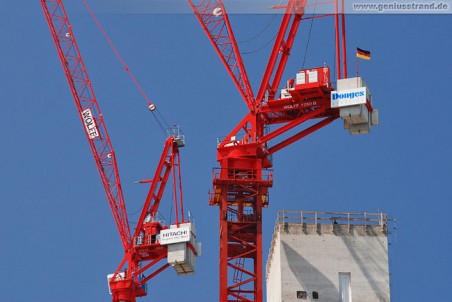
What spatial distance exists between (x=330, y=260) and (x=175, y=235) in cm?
3402

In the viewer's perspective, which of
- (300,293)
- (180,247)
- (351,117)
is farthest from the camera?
(180,247)

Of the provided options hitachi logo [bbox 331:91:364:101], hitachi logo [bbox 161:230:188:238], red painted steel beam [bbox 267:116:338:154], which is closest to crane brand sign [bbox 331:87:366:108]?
hitachi logo [bbox 331:91:364:101]

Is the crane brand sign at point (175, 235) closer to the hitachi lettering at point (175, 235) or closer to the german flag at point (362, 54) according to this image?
the hitachi lettering at point (175, 235)

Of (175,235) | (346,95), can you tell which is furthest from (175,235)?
(346,95)

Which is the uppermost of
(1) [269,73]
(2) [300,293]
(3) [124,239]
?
(1) [269,73]

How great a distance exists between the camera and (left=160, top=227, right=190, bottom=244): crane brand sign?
189 m

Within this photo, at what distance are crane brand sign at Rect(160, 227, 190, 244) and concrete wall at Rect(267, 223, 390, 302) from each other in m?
28.3

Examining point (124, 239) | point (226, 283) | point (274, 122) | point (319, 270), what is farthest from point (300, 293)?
point (124, 239)

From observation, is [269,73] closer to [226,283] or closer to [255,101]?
[255,101]

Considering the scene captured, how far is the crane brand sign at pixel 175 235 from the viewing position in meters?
189

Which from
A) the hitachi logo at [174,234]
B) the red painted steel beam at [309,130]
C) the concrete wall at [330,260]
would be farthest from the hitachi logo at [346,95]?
the hitachi logo at [174,234]

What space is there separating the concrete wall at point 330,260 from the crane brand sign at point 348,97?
1525cm

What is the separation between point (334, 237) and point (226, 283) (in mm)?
16764

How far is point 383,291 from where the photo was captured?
159875 mm
